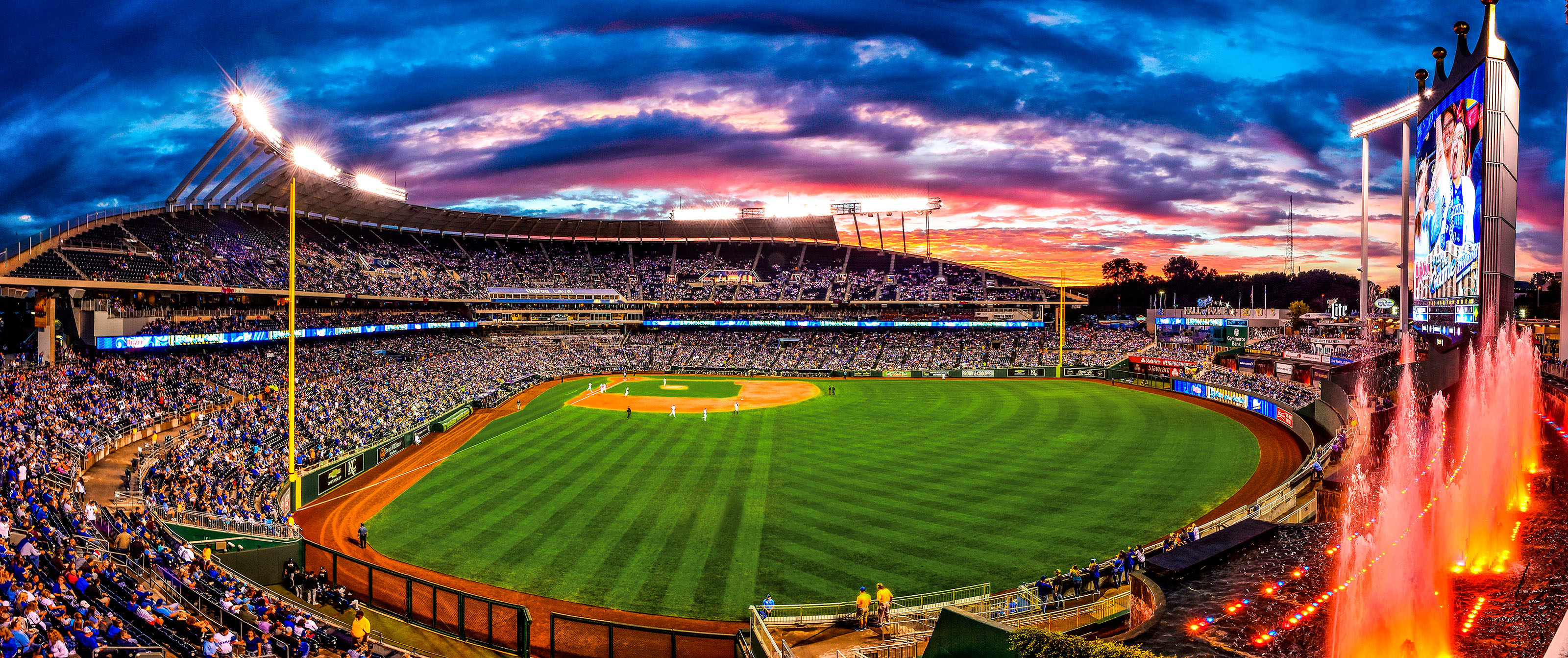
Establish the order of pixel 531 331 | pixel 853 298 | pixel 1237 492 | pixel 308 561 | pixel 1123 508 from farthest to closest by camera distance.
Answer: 1. pixel 853 298
2. pixel 531 331
3. pixel 1237 492
4. pixel 1123 508
5. pixel 308 561

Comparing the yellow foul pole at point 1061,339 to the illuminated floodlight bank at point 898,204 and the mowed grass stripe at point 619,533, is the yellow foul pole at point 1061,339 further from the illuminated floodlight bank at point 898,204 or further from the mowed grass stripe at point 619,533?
the mowed grass stripe at point 619,533

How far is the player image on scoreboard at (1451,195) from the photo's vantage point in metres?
28.0

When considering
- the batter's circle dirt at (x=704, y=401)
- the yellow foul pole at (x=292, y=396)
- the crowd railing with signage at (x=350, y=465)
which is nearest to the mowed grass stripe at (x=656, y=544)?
the yellow foul pole at (x=292, y=396)

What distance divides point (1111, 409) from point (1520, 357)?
61.7 ft

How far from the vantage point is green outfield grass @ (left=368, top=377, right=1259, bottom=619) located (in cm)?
1750

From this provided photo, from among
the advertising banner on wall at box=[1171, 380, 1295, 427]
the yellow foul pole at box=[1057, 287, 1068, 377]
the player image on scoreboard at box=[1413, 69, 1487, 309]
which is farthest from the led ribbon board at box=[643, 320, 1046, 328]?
the player image on scoreboard at box=[1413, 69, 1487, 309]

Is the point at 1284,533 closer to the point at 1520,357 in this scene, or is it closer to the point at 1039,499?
the point at 1039,499

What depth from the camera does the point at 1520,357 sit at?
2622cm

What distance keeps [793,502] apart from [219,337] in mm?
33227

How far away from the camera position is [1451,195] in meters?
31.0

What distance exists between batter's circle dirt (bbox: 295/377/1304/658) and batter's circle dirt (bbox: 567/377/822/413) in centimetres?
237

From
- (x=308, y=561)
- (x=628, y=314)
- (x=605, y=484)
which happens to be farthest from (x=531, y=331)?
(x=308, y=561)

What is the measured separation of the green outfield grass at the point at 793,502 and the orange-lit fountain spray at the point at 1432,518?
4960mm

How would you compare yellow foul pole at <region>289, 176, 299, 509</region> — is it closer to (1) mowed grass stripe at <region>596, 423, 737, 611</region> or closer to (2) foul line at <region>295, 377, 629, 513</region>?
(2) foul line at <region>295, 377, 629, 513</region>
